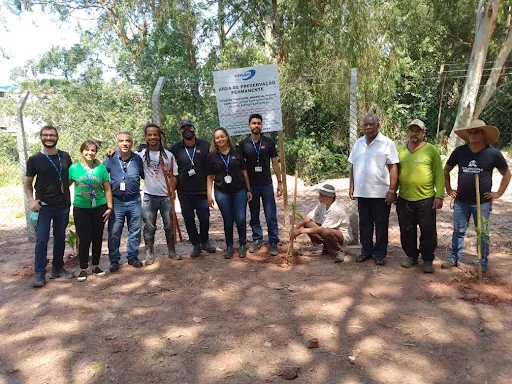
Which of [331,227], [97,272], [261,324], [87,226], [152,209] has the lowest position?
[261,324]

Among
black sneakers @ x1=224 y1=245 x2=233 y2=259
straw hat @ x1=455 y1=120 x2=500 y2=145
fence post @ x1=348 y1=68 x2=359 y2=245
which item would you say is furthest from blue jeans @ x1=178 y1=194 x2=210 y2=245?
straw hat @ x1=455 y1=120 x2=500 y2=145

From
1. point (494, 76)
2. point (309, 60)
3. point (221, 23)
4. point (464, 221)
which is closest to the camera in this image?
point (464, 221)

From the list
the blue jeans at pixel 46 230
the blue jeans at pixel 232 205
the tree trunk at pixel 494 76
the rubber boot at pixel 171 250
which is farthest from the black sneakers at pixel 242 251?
the tree trunk at pixel 494 76

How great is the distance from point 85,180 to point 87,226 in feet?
1.71

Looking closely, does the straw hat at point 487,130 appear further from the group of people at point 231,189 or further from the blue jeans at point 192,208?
the blue jeans at point 192,208

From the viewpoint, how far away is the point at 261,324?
3320mm

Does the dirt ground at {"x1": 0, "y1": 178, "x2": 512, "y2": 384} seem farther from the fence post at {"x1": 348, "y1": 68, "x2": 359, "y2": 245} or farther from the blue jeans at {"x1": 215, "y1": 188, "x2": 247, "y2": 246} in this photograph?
the fence post at {"x1": 348, "y1": 68, "x2": 359, "y2": 245}

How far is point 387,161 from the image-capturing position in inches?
167

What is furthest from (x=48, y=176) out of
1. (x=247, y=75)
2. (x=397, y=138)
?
(x=397, y=138)

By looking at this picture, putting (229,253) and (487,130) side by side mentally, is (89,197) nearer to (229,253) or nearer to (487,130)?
(229,253)

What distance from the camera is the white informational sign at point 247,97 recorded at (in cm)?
527

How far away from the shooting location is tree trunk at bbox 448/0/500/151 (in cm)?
1129

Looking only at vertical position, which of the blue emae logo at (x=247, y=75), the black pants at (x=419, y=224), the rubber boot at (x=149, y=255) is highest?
the blue emae logo at (x=247, y=75)

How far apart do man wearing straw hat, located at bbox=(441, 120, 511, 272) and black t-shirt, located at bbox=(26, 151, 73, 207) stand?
4.04m
